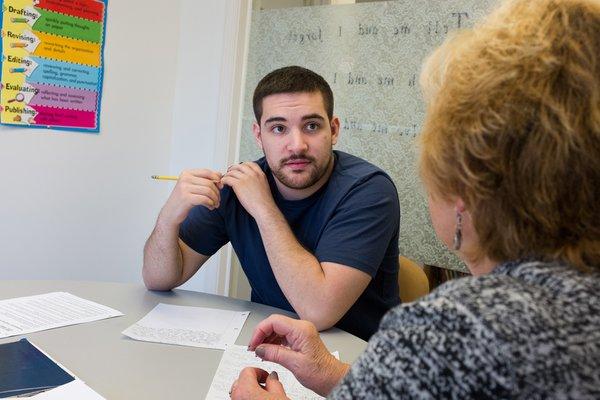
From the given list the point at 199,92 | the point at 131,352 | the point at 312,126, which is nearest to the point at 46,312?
the point at 131,352

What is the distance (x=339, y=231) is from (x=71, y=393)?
0.73 m

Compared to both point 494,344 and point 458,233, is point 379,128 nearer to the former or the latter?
point 458,233

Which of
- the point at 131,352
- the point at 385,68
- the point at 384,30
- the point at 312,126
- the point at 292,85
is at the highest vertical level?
the point at 384,30

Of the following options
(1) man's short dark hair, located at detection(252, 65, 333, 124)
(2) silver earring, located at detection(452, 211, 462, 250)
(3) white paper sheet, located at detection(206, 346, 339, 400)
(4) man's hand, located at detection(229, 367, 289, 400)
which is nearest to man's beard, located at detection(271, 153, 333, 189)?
(1) man's short dark hair, located at detection(252, 65, 333, 124)

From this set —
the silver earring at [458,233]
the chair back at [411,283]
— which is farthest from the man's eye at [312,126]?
the silver earring at [458,233]

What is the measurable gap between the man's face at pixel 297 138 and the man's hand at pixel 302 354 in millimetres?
607

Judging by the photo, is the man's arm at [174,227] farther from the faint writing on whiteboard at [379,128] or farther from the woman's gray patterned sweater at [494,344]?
the woman's gray patterned sweater at [494,344]

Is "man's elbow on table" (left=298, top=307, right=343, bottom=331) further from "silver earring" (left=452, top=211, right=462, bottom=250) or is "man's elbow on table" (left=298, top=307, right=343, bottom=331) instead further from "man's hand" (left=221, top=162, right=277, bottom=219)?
"silver earring" (left=452, top=211, right=462, bottom=250)

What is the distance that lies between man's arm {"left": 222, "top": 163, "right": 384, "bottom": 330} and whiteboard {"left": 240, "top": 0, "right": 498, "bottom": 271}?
75 centimetres

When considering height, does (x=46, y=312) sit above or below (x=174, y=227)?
below

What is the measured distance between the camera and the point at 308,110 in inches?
62.5

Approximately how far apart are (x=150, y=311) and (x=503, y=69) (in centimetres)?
100

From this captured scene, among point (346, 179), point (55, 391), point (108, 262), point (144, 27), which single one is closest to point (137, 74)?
point (144, 27)

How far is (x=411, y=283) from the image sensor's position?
64.7 inches
